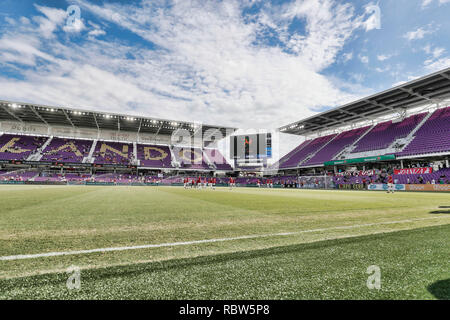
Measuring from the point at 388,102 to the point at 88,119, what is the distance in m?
51.6

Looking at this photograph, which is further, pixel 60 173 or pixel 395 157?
pixel 60 173

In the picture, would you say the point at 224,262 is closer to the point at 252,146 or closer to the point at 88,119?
the point at 88,119

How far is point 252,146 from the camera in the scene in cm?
5422

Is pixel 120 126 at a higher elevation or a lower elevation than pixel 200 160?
higher

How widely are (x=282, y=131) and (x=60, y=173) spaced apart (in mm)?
44445

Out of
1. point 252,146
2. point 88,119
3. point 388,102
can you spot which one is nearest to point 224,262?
point 388,102

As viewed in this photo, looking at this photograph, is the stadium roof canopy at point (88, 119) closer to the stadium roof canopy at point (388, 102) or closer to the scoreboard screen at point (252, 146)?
the scoreboard screen at point (252, 146)

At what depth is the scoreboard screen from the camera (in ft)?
174

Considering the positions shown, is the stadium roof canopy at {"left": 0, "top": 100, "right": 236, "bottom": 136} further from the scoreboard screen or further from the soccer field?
the soccer field

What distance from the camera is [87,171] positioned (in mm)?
41031

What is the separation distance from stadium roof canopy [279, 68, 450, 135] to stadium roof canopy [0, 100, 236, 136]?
20621 millimetres

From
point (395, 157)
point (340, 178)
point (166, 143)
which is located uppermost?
point (166, 143)
